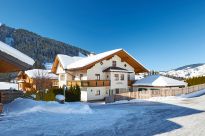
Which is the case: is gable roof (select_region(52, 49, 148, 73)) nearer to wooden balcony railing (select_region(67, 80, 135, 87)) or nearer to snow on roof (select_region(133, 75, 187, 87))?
wooden balcony railing (select_region(67, 80, 135, 87))

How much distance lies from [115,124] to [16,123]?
5457 millimetres

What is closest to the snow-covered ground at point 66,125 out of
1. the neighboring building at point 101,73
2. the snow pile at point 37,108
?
the snow pile at point 37,108

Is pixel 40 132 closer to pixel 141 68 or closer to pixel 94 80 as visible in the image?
pixel 94 80

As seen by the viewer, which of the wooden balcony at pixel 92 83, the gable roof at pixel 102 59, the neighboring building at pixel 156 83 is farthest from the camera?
the neighboring building at pixel 156 83

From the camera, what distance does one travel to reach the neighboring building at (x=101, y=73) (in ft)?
129

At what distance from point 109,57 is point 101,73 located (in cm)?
352

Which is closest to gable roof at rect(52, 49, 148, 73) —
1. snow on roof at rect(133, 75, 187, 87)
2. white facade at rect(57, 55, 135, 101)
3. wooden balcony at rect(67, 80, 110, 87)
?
white facade at rect(57, 55, 135, 101)

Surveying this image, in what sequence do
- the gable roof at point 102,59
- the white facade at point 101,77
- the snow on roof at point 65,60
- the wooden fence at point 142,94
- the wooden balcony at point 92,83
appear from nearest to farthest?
the wooden fence at point 142,94 < the wooden balcony at point 92,83 < the white facade at point 101,77 < the gable roof at point 102,59 < the snow on roof at point 65,60

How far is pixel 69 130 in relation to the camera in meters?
11.4

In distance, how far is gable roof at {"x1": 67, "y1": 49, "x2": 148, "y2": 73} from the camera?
39891mm

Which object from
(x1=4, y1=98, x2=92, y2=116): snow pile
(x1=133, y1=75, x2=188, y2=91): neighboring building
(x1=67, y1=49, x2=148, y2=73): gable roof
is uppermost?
(x1=67, y1=49, x2=148, y2=73): gable roof

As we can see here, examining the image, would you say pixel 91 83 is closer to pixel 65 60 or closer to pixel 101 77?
pixel 101 77

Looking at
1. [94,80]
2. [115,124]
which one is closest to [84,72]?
[94,80]

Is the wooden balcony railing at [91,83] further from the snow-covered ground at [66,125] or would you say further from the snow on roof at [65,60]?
the snow-covered ground at [66,125]
